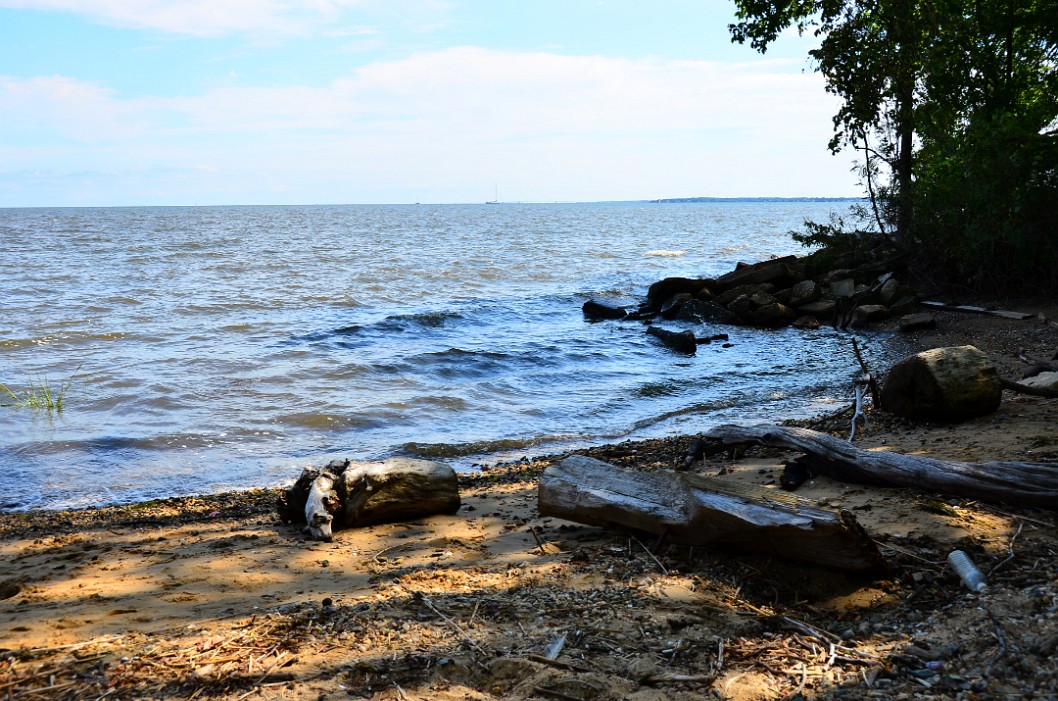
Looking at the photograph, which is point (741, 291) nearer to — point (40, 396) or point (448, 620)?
point (40, 396)

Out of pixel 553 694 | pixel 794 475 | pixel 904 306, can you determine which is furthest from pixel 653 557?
pixel 904 306

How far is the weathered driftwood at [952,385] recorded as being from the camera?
7.41 m

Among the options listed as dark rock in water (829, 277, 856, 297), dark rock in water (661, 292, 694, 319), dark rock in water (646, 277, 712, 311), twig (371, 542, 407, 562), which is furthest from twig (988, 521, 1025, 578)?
dark rock in water (646, 277, 712, 311)

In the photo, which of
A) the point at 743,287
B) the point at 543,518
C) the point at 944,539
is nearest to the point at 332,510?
the point at 543,518

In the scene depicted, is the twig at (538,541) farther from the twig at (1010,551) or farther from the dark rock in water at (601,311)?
the dark rock in water at (601,311)

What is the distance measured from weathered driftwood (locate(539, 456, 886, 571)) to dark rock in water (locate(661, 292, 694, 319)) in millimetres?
15974

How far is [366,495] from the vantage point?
598cm

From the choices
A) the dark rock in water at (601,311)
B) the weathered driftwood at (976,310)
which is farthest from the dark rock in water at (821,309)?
the dark rock in water at (601,311)

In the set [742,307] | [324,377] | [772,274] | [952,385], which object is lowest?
[324,377]

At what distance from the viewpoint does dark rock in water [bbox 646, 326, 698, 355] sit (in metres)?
16.2

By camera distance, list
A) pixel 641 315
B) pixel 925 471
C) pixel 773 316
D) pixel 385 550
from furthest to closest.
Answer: pixel 641 315 < pixel 773 316 < pixel 385 550 < pixel 925 471

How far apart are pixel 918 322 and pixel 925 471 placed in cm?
1218

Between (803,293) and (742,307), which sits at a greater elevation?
(803,293)

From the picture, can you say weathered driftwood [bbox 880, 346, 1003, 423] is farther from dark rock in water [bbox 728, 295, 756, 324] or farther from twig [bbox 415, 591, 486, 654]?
dark rock in water [bbox 728, 295, 756, 324]
